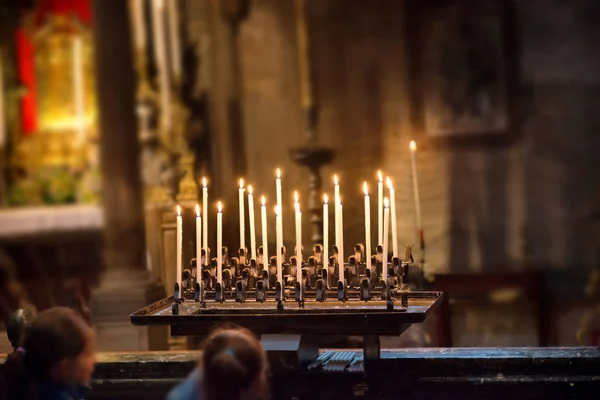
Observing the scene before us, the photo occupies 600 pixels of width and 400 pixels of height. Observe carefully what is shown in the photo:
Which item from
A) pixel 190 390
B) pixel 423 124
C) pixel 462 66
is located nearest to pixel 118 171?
pixel 423 124

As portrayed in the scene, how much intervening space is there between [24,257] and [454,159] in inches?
148

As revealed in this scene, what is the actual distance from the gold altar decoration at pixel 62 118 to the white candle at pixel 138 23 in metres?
1.08

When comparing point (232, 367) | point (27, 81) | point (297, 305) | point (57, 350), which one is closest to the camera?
point (232, 367)

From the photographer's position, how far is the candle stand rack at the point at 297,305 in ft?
10.9

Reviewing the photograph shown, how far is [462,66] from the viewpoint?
24.7 feet

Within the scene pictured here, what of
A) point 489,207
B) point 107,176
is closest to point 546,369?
point 107,176

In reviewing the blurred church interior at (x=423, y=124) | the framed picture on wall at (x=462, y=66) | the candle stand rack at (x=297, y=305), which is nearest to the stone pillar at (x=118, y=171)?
the blurred church interior at (x=423, y=124)

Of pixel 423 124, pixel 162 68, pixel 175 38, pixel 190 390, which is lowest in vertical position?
pixel 190 390

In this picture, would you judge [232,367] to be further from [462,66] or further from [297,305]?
[462,66]

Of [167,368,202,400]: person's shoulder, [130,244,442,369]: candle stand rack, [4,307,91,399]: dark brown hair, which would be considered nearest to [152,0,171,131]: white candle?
[130,244,442,369]: candle stand rack

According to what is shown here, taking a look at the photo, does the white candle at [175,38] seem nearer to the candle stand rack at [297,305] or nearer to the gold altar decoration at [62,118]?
the gold altar decoration at [62,118]

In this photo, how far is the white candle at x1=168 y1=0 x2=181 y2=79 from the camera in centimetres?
779

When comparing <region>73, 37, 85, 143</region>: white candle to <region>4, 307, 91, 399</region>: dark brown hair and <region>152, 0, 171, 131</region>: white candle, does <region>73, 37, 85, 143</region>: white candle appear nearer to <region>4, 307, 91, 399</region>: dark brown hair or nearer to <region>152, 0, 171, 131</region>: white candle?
<region>152, 0, 171, 131</region>: white candle

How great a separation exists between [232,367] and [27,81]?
7.23 meters
